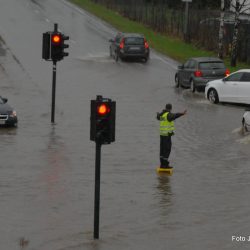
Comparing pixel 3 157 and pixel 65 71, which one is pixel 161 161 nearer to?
pixel 3 157

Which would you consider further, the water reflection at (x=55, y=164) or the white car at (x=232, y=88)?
the white car at (x=232, y=88)

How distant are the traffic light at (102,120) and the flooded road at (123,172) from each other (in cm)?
184

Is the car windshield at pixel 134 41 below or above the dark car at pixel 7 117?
above

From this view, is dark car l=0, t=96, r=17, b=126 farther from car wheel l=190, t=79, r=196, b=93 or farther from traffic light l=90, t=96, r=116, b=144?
traffic light l=90, t=96, r=116, b=144

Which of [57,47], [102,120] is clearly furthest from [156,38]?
[102,120]

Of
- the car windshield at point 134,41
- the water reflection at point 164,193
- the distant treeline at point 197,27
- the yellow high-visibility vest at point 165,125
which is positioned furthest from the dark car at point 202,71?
the water reflection at point 164,193

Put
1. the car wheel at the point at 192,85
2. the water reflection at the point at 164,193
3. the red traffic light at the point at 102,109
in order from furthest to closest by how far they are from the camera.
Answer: the car wheel at the point at 192,85
the water reflection at the point at 164,193
the red traffic light at the point at 102,109

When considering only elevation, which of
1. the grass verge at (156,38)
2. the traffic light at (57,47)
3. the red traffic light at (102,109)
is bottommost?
the grass verge at (156,38)

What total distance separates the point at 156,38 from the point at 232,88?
26.2 metres

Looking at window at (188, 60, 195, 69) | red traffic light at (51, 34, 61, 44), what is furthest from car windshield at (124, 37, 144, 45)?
red traffic light at (51, 34, 61, 44)

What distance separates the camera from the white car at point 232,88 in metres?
34.1

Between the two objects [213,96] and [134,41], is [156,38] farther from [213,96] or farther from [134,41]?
[213,96]

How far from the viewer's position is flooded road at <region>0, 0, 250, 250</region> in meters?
15.4

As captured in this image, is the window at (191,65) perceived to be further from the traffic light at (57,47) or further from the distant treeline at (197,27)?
the distant treeline at (197,27)
